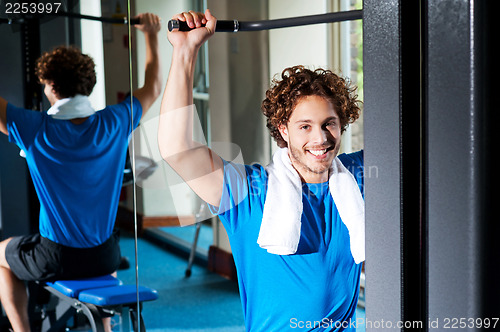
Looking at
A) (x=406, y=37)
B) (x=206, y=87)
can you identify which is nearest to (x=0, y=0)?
(x=206, y=87)

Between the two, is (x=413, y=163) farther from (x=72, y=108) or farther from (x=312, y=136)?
(x=72, y=108)

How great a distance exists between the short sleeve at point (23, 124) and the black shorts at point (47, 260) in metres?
0.28

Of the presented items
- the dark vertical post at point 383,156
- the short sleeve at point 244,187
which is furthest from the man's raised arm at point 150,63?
the dark vertical post at point 383,156

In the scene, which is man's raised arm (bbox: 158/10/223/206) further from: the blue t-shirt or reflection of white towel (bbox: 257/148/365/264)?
the blue t-shirt

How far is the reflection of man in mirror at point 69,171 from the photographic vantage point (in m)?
1.61

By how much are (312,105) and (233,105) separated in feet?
0.48

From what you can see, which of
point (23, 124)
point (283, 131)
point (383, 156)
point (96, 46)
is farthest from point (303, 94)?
point (23, 124)

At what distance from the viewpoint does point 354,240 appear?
97cm

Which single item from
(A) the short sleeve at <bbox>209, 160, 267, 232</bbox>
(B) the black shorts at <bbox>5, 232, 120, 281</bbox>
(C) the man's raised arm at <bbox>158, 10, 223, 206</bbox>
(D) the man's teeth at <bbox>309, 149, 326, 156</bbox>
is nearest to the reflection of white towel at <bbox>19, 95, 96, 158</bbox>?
(B) the black shorts at <bbox>5, 232, 120, 281</bbox>

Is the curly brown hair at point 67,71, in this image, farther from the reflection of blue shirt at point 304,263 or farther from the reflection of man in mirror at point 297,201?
the reflection of blue shirt at point 304,263

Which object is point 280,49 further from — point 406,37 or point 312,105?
point 406,37

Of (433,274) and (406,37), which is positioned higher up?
(406,37)

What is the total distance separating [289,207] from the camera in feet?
3.31

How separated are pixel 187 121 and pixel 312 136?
22 cm
